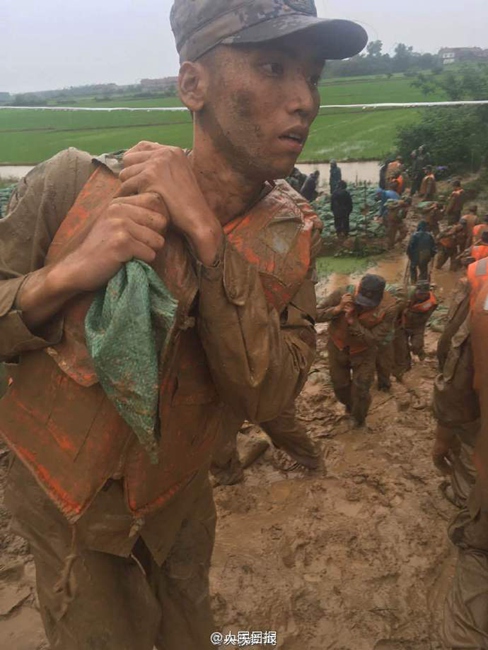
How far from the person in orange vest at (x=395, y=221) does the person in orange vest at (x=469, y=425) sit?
917 centimetres

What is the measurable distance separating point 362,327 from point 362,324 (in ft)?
0.28

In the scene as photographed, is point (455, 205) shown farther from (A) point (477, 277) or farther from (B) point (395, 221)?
(A) point (477, 277)

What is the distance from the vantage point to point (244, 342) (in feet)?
4.25

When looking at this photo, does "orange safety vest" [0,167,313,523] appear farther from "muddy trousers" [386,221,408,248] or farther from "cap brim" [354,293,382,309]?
"muddy trousers" [386,221,408,248]

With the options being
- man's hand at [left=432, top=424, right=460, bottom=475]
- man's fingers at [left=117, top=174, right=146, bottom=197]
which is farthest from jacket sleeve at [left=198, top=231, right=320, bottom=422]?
man's hand at [left=432, top=424, right=460, bottom=475]

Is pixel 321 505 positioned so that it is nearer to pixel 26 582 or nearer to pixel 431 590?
pixel 431 590

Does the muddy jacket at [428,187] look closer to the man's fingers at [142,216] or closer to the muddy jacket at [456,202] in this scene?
the muddy jacket at [456,202]

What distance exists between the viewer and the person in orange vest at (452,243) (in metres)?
9.74

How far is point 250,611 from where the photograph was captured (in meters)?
2.97

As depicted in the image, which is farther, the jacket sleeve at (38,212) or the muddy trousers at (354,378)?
the muddy trousers at (354,378)

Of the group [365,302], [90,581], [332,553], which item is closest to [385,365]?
[365,302]

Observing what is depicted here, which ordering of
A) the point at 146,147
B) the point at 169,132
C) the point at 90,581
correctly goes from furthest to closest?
the point at 169,132, the point at 90,581, the point at 146,147

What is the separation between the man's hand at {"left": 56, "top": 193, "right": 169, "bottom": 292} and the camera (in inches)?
44.5

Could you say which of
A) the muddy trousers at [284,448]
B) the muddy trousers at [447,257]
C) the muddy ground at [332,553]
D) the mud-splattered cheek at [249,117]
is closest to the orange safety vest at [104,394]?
the mud-splattered cheek at [249,117]
